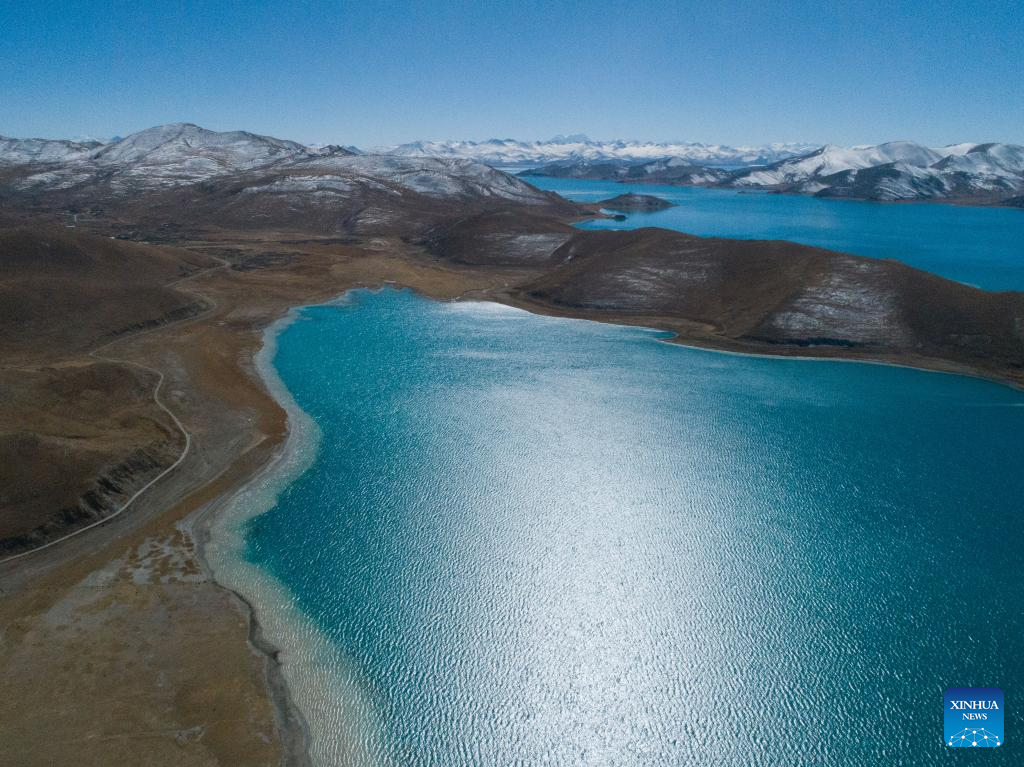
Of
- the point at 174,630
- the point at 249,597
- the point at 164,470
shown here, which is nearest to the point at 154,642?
the point at 174,630

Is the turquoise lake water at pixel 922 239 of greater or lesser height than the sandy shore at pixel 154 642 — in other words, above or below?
above

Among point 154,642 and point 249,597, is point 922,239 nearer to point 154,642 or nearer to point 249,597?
point 249,597

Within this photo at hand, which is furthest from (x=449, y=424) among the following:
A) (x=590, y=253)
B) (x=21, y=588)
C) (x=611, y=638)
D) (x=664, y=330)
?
(x=590, y=253)

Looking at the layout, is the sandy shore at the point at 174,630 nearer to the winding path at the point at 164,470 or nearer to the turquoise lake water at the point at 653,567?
the winding path at the point at 164,470

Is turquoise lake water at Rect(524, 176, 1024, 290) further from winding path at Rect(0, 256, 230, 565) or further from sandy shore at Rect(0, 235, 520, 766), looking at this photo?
winding path at Rect(0, 256, 230, 565)

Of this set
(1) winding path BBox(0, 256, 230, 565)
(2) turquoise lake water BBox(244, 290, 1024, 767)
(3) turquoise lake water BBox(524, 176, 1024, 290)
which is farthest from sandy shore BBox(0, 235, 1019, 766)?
(3) turquoise lake water BBox(524, 176, 1024, 290)

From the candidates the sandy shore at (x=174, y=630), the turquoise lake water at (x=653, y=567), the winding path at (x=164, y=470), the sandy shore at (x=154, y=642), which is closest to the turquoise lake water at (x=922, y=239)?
the turquoise lake water at (x=653, y=567)

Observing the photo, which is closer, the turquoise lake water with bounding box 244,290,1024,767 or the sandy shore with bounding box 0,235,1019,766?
the sandy shore with bounding box 0,235,1019,766

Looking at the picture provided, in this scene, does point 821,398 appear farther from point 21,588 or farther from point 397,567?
point 21,588

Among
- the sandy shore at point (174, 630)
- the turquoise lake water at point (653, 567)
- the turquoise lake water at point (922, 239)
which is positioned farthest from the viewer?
the turquoise lake water at point (922, 239)
